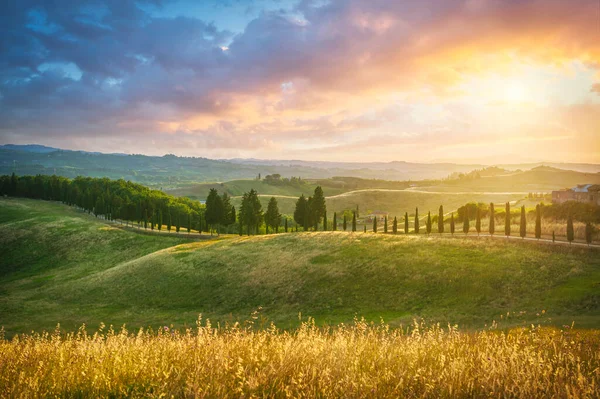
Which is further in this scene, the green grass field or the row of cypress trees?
the green grass field

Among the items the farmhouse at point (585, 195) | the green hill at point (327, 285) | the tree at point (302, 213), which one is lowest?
the green hill at point (327, 285)

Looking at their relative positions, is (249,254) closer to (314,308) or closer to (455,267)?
(314,308)

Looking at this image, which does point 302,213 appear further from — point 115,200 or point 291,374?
point 291,374

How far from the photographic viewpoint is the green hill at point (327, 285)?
28875mm

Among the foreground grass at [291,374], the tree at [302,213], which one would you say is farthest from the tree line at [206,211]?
the foreground grass at [291,374]

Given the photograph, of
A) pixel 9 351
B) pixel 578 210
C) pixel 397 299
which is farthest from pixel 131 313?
pixel 578 210

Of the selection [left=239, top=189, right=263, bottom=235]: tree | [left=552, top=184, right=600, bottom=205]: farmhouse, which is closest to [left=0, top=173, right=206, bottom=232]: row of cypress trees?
[left=239, top=189, right=263, bottom=235]: tree

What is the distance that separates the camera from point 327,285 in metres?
38.4

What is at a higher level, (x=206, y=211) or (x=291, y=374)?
(x=291, y=374)

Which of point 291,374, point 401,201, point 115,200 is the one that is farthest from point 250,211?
point 401,201

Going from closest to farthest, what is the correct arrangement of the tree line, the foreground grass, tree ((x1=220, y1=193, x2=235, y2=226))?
the foreground grass < the tree line < tree ((x1=220, y1=193, x2=235, y2=226))

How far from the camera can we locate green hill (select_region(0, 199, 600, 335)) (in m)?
28.9

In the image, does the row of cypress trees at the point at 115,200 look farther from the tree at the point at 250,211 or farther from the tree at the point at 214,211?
the tree at the point at 250,211

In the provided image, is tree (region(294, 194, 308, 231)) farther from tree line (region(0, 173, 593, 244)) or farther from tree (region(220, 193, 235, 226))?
tree (region(220, 193, 235, 226))
